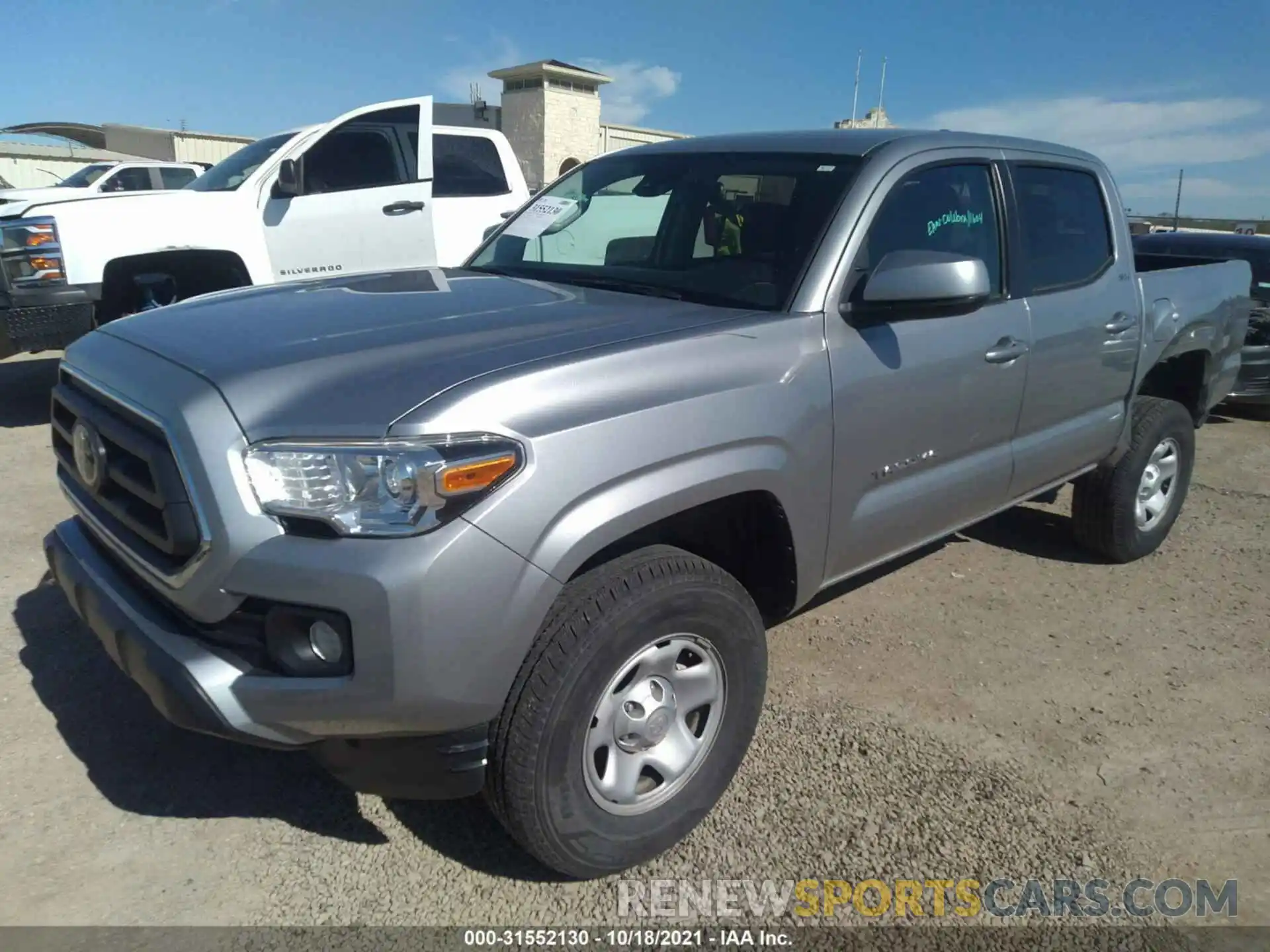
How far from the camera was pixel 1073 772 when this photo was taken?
299 cm

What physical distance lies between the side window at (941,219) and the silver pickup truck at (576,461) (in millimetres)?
15

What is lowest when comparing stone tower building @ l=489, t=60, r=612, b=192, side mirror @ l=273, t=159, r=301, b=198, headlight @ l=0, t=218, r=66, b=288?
headlight @ l=0, t=218, r=66, b=288

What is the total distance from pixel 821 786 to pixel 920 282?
153 cm

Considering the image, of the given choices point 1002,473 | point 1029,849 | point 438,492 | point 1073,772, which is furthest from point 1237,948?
point 438,492

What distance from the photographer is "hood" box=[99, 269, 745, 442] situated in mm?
2039

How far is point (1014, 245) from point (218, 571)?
2.97m

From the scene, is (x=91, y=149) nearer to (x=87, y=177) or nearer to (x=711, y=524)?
(x=87, y=177)

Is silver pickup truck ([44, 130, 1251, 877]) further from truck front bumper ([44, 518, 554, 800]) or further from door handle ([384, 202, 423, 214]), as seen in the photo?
door handle ([384, 202, 423, 214])

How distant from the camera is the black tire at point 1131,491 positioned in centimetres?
441

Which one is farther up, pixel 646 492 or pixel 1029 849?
pixel 646 492

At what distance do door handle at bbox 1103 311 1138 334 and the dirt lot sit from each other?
1.23 m

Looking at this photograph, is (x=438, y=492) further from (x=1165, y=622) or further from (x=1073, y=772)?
(x=1165, y=622)

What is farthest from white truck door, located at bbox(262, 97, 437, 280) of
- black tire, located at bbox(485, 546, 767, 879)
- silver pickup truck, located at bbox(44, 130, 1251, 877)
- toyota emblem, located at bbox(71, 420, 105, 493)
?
black tire, located at bbox(485, 546, 767, 879)

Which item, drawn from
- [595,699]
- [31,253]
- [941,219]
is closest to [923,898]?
[595,699]
